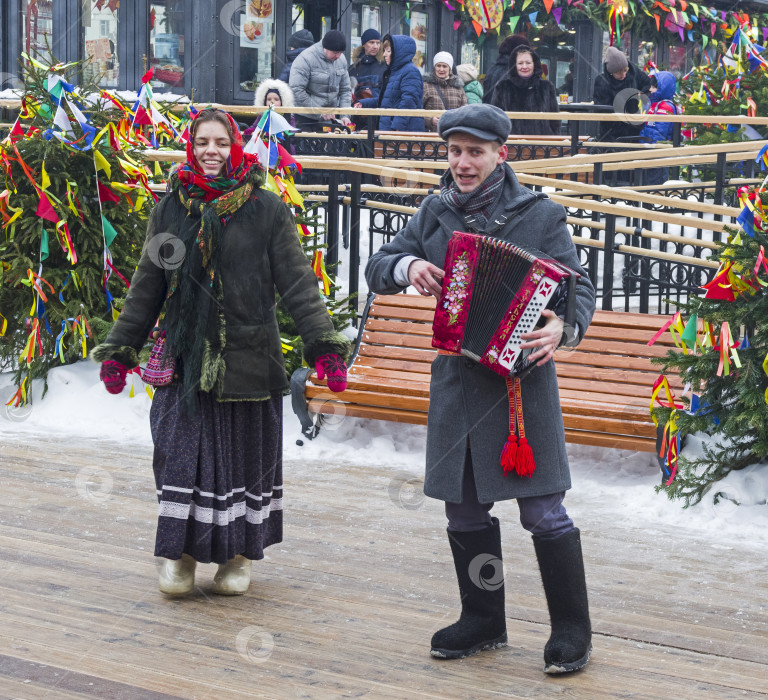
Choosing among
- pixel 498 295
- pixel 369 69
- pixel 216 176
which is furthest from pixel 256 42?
pixel 498 295

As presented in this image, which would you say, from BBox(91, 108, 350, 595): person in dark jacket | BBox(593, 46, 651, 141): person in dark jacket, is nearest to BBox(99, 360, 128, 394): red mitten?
BBox(91, 108, 350, 595): person in dark jacket

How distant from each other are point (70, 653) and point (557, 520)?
1.56m

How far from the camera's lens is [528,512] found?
3602 mm

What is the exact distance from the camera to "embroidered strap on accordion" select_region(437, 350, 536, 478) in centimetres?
350

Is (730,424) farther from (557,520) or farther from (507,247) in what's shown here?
(507,247)

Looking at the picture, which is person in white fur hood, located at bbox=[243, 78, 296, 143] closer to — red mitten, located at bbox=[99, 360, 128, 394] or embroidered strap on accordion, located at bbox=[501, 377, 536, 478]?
red mitten, located at bbox=[99, 360, 128, 394]

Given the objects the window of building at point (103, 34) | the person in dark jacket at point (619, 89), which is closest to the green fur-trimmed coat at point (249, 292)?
the person in dark jacket at point (619, 89)

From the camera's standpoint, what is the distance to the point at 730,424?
511 centimetres

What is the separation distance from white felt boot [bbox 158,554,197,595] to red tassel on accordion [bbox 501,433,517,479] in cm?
133

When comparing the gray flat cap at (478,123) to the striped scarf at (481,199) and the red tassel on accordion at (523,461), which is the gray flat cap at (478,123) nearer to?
the striped scarf at (481,199)

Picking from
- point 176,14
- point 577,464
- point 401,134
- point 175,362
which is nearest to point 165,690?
point 175,362

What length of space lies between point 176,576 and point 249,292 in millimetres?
1039

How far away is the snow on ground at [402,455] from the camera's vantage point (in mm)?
5199

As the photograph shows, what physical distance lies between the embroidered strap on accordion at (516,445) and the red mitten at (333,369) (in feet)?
2.33
